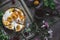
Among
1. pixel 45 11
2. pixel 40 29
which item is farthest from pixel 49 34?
pixel 45 11

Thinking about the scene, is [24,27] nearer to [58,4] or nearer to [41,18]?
[41,18]

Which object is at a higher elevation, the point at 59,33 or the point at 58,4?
the point at 58,4

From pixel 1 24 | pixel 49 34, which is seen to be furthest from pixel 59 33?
pixel 1 24

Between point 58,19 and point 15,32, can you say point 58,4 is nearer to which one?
point 58,19

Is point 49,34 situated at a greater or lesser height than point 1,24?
lesser

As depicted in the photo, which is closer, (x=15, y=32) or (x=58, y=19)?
(x=15, y=32)

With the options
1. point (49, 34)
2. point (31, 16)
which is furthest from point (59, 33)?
point (31, 16)
